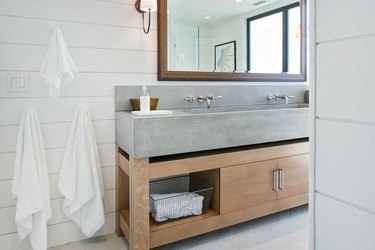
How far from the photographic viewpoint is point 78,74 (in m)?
2.14

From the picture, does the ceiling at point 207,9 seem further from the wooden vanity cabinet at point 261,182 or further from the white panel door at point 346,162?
the white panel door at point 346,162

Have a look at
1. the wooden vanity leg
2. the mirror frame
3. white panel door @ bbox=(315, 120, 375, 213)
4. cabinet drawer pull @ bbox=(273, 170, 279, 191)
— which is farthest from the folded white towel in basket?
white panel door @ bbox=(315, 120, 375, 213)

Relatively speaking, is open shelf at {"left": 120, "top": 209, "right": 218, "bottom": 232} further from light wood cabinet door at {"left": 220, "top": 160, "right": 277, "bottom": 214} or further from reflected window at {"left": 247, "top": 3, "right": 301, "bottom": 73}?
reflected window at {"left": 247, "top": 3, "right": 301, "bottom": 73}

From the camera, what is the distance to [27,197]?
1.89 m

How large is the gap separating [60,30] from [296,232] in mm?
2237

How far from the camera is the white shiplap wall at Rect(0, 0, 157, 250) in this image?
77.3 inches

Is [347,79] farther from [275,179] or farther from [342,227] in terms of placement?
[275,179]

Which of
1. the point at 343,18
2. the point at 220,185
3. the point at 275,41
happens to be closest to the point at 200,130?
the point at 220,185

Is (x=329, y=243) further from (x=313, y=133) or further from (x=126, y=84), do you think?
(x=126, y=84)

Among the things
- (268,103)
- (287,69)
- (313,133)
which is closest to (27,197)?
(313,133)

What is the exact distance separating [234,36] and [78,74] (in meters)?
1.41

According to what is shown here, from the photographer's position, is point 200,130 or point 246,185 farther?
point 246,185

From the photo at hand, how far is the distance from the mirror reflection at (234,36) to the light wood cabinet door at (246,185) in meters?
0.88

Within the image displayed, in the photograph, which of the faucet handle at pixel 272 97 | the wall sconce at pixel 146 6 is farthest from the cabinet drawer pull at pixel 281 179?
the wall sconce at pixel 146 6
